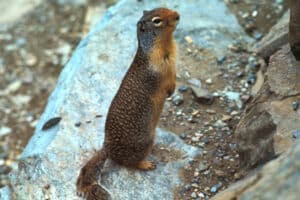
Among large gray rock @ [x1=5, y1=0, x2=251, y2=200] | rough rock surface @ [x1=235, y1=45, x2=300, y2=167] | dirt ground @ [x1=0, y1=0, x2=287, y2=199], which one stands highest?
rough rock surface @ [x1=235, y1=45, x2=300, y2=167]

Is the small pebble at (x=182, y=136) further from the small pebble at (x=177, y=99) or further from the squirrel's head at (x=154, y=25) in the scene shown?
the squirrel's head at (x=154, y=25)

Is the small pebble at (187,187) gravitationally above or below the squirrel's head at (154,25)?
below

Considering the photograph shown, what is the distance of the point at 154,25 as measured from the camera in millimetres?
4109

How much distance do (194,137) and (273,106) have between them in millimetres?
812

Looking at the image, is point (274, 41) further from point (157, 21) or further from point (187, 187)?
point (187, 187)

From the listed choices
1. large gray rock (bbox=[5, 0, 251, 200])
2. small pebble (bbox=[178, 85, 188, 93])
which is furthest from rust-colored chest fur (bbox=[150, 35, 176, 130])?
small pebble (bbox=[178, 85, 188, 93])

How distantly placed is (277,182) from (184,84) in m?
2.48

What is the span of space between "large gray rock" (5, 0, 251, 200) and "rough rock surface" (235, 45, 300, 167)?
564 mm

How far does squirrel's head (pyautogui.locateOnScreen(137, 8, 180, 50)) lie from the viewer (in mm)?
4113

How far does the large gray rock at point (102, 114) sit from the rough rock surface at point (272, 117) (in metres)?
0.56

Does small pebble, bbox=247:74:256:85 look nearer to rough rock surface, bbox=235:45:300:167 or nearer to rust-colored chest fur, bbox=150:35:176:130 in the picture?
rough rock surface, bbox=235:45:300:167

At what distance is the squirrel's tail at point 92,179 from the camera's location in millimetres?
3918

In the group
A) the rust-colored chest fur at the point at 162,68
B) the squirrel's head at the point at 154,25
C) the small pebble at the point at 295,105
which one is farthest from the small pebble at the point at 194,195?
the squirrel's head at the point at 154,25

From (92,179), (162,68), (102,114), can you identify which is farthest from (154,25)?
(92,179)
